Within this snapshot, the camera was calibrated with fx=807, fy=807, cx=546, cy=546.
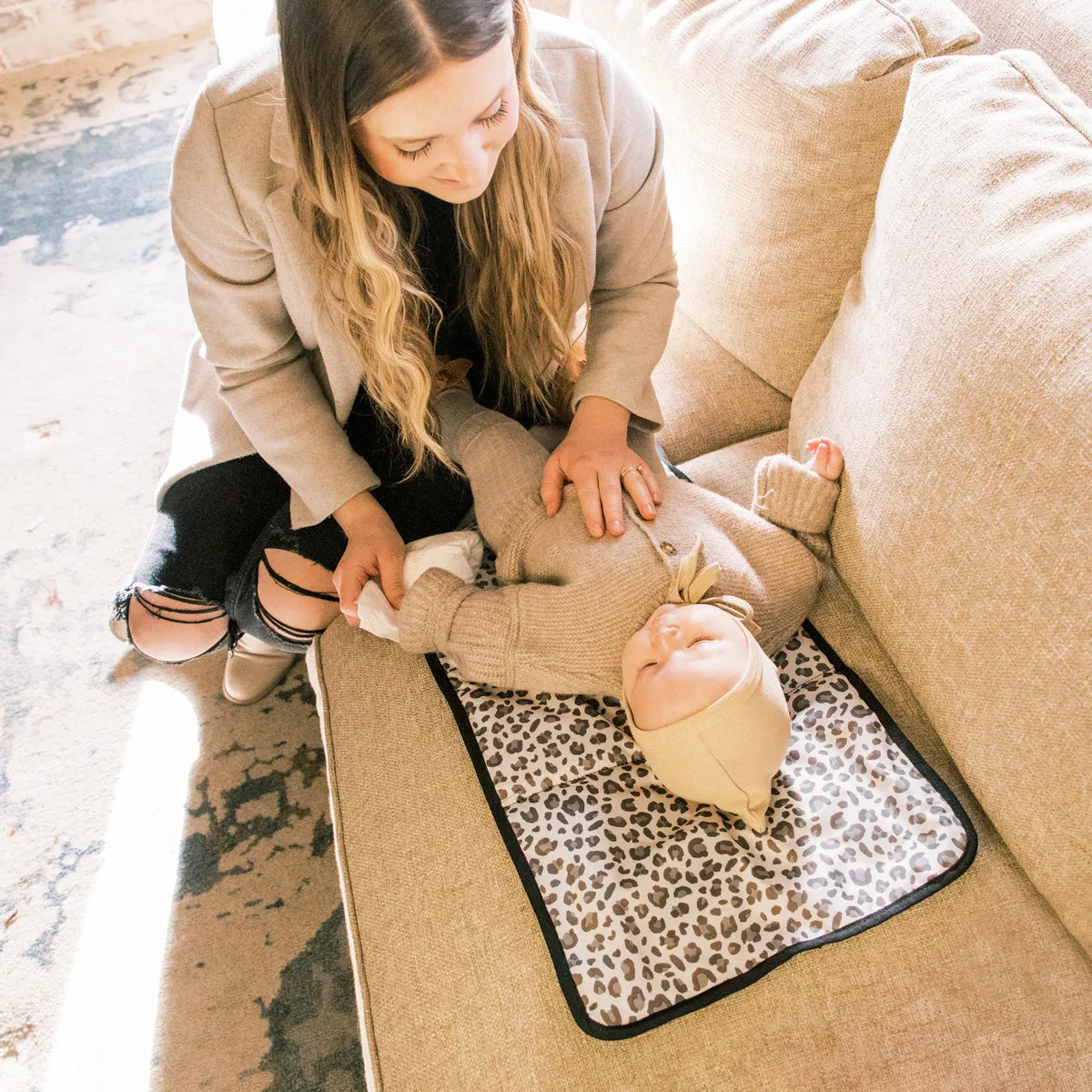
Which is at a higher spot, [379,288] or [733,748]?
[379,288]

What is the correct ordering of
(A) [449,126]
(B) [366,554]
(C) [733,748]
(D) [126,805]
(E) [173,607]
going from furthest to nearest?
1. (D) [126,805]
2. (E) [173,607]
3. (B) [366,554]
4. (C) [733,748]
5. (A) [449,126]

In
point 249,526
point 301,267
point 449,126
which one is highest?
point 449,126

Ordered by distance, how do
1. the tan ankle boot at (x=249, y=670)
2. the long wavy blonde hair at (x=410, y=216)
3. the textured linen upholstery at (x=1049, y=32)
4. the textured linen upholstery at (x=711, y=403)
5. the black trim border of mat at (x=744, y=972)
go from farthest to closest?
the tan ankle boot at (x=249, y=670)
the textured linen upholstery at (x=711, y=403)
the textured linen upholstery at (x=1049, y=32)
the black trim border of mat at (x=744, y=972)
the long wavy blonde hair at (x=410, y=216)

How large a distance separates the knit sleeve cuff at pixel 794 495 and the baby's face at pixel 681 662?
164 millimetres

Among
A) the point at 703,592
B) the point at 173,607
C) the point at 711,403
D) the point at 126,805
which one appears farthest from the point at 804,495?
the point at 126,805

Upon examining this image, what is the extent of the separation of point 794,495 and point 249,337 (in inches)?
26.2

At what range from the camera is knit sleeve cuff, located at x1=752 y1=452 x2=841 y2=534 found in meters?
0.94

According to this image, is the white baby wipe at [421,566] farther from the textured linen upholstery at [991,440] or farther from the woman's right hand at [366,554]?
the textured linen upholstery at [991,440]

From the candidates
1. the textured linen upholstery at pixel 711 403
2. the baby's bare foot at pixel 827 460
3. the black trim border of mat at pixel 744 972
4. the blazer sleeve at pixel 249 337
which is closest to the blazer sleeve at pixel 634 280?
the textured linen upholstery at pixel 711 403

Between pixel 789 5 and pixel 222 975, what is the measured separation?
148 centimetres

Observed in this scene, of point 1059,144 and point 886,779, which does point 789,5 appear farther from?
point 886,779

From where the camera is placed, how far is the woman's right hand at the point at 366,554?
3.32ft

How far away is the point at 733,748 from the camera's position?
0.80m

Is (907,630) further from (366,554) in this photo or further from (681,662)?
(366,554)
